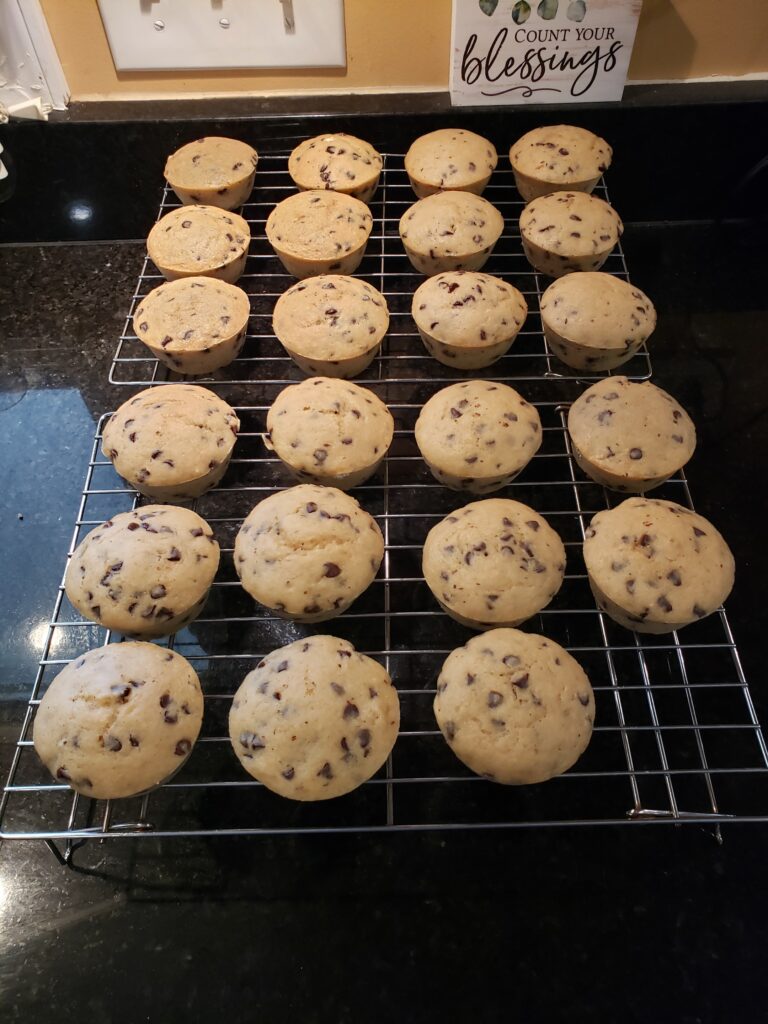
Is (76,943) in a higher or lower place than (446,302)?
lower

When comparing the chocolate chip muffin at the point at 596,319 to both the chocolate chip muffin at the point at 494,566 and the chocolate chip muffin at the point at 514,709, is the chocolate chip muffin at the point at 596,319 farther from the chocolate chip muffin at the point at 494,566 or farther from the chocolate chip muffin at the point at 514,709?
the chocolate chip muffin at the point at 514,709

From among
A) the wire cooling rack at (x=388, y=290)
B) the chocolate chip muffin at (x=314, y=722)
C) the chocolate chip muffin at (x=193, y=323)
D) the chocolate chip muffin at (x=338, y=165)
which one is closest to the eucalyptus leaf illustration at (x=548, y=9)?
the wire cooling rack at (x=388, y=290)

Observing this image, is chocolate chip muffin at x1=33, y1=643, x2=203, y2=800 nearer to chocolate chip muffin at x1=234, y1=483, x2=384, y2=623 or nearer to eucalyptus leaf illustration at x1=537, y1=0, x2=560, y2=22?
chocolate chip muffin at x1=234, y1=483, x2=384, y2=623

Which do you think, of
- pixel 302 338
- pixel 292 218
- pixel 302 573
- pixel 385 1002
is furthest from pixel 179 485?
pixel 385 1002

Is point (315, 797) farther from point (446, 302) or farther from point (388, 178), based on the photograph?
point (388, 178)

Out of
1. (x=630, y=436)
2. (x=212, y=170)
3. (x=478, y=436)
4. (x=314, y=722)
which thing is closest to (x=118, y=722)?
(x=314, y=722)

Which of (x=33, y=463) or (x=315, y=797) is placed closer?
(x=315, y=797)
